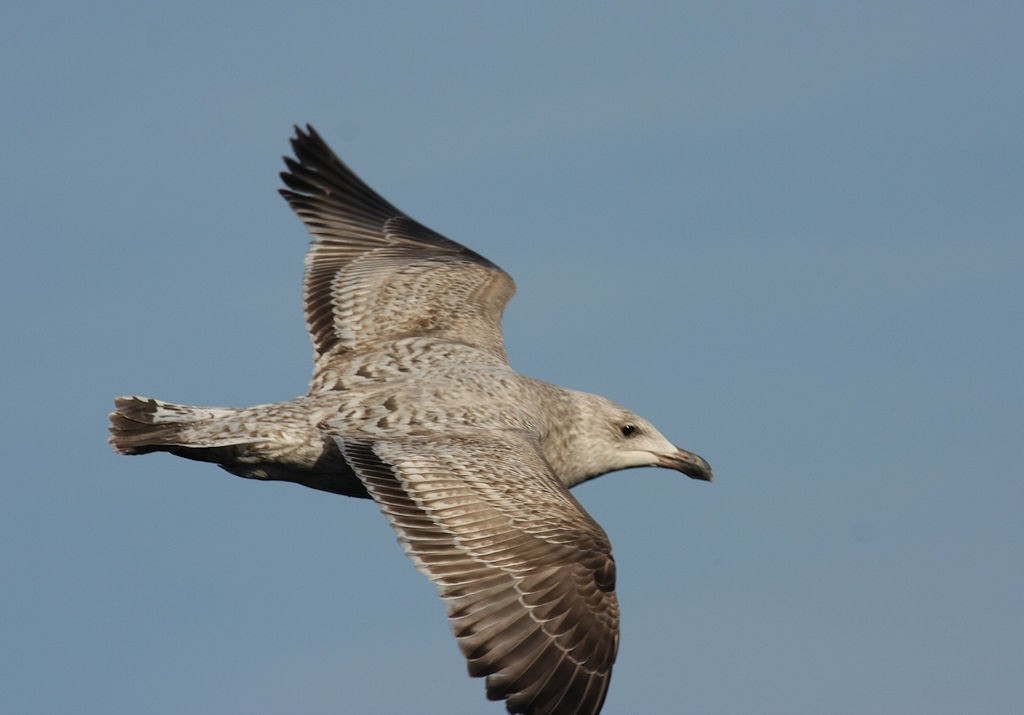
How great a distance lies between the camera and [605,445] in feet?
52.9

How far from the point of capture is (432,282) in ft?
58.6

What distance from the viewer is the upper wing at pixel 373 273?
1694 cm

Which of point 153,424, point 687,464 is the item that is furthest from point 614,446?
point 153,424

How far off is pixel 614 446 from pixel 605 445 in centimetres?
10

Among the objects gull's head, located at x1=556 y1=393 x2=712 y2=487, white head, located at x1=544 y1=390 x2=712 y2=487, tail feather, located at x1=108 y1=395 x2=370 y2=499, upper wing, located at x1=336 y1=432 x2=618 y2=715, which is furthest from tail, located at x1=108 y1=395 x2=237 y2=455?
gull's head, located at x1=556 y1=393 x2=712 y2=487

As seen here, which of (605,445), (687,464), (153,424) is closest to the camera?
(153,424)

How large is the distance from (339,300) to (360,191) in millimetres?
2797

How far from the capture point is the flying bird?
1218 centimetres

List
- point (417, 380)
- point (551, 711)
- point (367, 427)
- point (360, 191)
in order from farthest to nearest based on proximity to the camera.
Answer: point (360, 191) → point (417, 380) → point (367, 427) → point (551, 711)

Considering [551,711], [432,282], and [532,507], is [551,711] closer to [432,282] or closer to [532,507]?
[532,507]

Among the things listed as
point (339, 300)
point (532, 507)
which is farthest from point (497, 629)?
point (339, 300)

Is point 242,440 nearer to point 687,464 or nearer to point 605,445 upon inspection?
point 605,445

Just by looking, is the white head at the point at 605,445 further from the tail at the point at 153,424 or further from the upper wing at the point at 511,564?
the tail at the point at 153,424

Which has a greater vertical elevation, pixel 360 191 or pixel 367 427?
pixel 360 191
